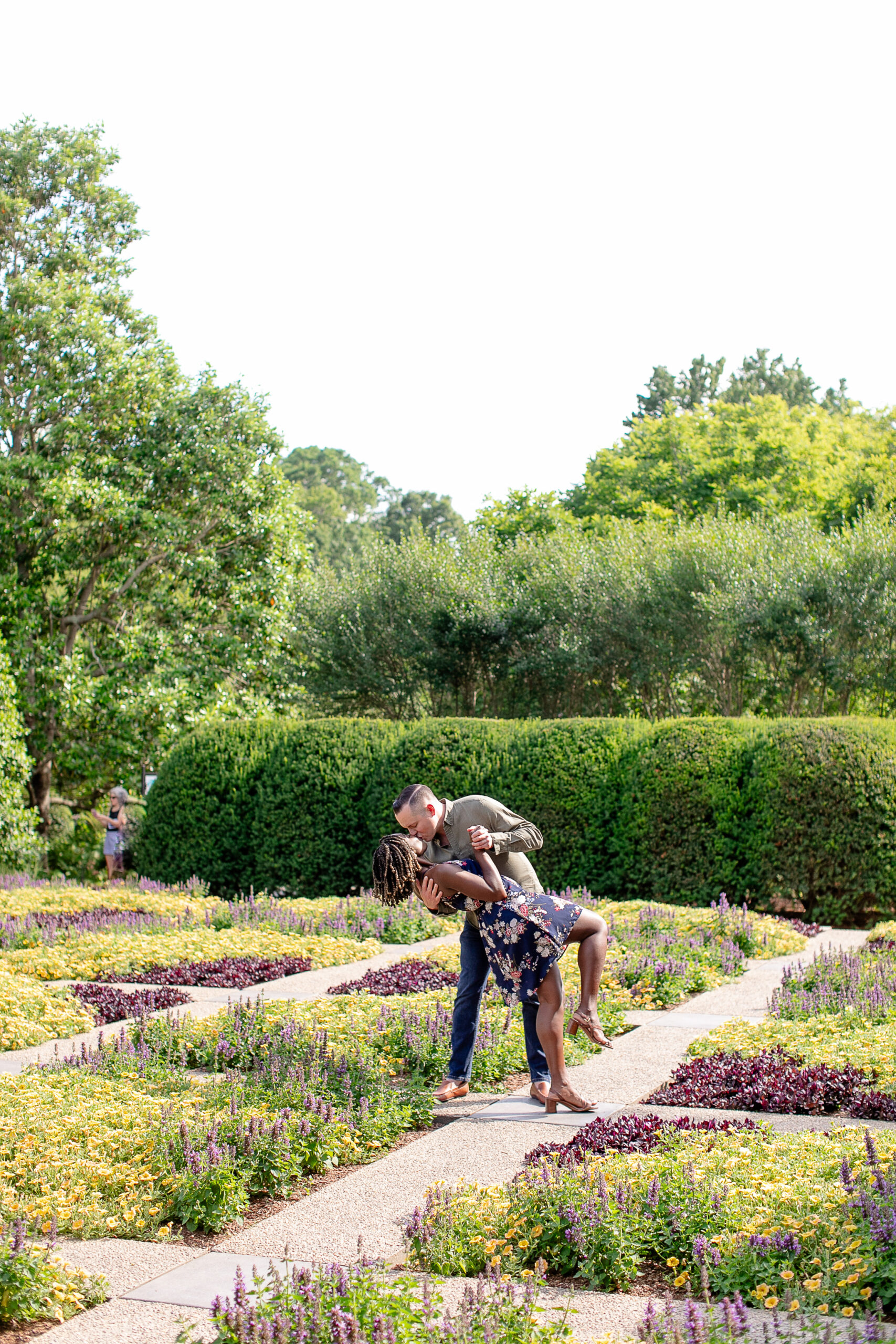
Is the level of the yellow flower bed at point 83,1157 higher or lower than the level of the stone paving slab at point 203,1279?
higher

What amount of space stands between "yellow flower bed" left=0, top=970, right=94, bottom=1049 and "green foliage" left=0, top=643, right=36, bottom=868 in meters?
8.86

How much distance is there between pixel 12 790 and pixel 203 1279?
554 inches

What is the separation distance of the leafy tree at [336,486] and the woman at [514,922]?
65147mm

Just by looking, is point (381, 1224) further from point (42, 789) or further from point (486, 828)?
point (42, 789)

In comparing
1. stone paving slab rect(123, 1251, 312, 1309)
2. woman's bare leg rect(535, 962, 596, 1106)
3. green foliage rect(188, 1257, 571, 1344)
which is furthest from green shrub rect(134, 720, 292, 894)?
green foliage rect(188, 1257, 571, 1344)

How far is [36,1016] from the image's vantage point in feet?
24.9

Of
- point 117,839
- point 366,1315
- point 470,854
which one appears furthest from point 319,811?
point 366,1315

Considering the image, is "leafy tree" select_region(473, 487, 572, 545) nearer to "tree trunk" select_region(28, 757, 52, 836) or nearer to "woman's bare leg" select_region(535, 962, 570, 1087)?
"tree trunk" select_region(28, 757, 52, 836)

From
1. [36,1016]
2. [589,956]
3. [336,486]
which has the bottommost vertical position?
[36,1016]

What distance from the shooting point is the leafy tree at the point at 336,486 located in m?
73.4

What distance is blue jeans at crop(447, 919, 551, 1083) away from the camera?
5832mm

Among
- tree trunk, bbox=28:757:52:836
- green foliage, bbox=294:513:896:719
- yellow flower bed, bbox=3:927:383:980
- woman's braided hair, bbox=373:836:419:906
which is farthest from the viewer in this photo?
green foliage, bbox=294:513:896:719

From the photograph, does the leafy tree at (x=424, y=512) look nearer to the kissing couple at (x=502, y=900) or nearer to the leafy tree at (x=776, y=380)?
the leafy tree at (x=776, y=380)

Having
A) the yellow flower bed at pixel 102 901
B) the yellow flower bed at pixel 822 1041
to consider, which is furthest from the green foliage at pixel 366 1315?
the yellow flower bed at pixel 102 901
